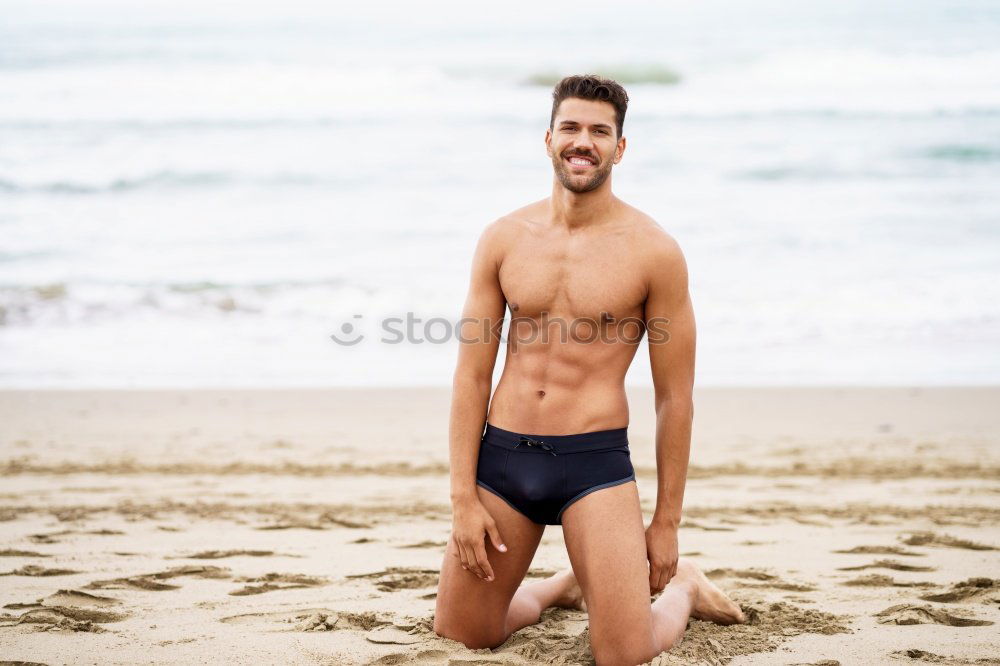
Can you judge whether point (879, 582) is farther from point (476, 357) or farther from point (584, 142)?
point (584, 142)

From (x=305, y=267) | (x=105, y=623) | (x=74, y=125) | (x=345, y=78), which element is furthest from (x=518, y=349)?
(x=345, y=78)

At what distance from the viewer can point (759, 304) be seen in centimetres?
1218

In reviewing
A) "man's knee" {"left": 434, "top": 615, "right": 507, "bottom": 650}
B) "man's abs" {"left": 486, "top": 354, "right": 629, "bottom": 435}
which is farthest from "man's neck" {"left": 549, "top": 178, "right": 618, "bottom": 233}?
"man's knee" {"left": 434, "top": 615, "right": 507, "bottom": 650}

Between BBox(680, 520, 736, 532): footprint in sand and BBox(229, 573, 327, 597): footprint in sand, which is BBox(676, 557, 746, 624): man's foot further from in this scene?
BBox(229, 573, 327, 597): footprint in sand

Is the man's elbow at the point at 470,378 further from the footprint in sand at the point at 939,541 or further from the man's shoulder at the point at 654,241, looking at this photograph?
the footprint in sand at the point at 939,541

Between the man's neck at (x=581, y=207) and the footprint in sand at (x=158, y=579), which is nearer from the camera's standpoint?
the man's neck at (x=581, y=207)

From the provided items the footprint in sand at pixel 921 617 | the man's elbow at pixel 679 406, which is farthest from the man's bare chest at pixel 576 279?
the footprint in sand at pixel 921 617

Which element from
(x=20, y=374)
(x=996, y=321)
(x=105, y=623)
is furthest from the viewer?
(x=996, y=321)

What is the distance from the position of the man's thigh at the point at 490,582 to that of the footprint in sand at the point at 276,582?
1.00m

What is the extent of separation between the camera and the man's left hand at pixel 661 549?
12.1 ft

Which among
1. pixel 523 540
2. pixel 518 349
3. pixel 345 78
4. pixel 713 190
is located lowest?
pixel 523 540

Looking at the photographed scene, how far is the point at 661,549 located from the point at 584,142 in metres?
1.51

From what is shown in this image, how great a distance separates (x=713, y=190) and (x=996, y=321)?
27.2 feet

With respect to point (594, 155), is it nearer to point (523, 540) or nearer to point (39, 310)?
point (523, 540)
